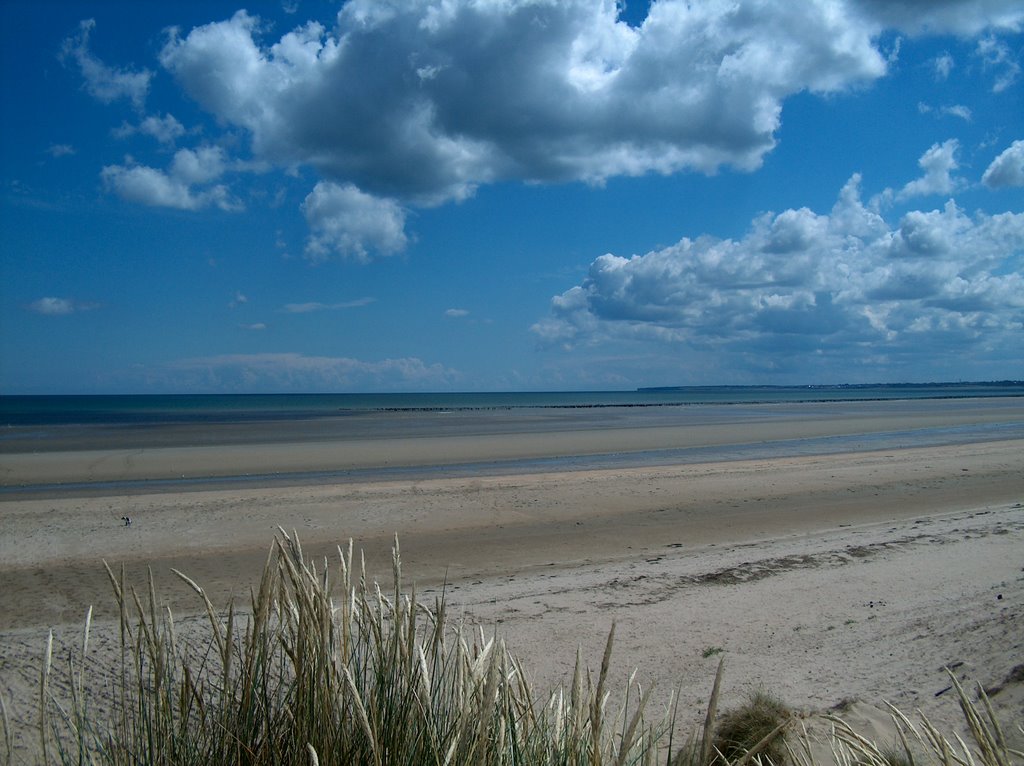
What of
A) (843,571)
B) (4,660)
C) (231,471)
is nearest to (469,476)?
(231,471)

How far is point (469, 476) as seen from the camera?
20.5 m

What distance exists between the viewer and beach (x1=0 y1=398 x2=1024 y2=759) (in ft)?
19.5

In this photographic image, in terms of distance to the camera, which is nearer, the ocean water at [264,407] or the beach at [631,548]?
the beach at [631,548]

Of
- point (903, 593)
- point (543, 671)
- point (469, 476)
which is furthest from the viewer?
point (469, 476)

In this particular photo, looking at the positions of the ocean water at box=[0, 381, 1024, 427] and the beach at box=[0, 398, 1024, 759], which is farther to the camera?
the ocean water at box=[0, 381, 1024, 427]

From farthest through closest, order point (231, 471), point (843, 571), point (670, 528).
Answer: point (231, 471), point (670, 528), point (843, 571)

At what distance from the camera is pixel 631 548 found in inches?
453

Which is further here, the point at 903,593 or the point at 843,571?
the point at 843,571

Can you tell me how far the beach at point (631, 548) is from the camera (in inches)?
234

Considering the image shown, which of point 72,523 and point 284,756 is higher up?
point 284,756

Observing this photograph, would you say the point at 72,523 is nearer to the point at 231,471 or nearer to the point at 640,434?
the point at 231,471

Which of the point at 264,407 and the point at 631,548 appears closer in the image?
the point at 631,548

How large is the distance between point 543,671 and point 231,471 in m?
19.1

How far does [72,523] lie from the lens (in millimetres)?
13961
